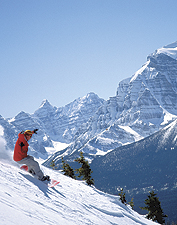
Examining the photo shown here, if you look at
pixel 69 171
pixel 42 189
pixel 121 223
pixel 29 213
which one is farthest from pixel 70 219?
pixel 69 171

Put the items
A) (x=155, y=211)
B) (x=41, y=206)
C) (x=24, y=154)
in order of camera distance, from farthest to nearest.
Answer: (x=155, y=211) < (x=24, y=154) < (x=41, y=206)

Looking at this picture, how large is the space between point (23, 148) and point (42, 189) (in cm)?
249

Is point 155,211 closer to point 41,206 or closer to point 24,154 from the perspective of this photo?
point 24,154

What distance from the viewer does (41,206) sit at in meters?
11.5

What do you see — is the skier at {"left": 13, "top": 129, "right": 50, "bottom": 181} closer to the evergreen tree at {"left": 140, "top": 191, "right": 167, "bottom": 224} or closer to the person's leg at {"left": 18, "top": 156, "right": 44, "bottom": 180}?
the person's leg at {"left": 18, "top": 156, "right": 44, "bottom": 180}

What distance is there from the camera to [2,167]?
15445 mm

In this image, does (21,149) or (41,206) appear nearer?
(41,206)

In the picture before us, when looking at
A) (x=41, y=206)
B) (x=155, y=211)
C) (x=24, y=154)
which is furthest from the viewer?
(x=155, y=211)

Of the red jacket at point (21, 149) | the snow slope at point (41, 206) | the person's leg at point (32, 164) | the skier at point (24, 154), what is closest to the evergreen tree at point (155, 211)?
the snow slope at point (41, 206)

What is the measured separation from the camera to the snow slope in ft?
30.8

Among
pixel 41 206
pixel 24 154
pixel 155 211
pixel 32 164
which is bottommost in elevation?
pixel 41 206

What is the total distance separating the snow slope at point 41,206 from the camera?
9.38 meters

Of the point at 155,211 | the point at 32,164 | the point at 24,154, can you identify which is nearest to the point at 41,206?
the point at 32,164

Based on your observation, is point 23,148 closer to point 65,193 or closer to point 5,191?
point 65,193
